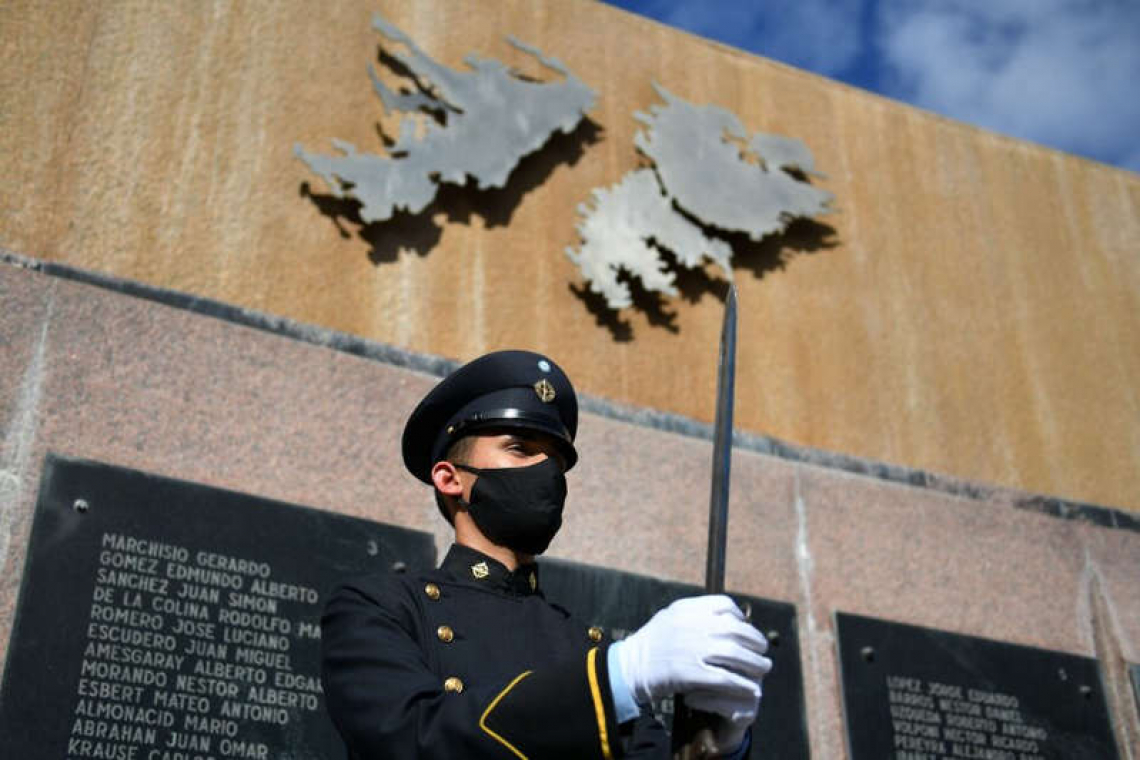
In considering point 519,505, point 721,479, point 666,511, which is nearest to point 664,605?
point 666,511

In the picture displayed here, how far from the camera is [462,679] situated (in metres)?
2.35

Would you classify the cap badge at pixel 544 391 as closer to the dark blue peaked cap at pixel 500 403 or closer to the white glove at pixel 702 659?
the dark blue peaked cap at pixel 500 403

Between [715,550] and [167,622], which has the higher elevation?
[167,622]

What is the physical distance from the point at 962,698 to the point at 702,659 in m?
3.52

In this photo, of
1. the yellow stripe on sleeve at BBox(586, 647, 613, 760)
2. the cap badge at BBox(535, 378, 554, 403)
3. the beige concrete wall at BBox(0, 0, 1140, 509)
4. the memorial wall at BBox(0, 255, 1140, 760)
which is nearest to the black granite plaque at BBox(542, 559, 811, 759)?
the memorial wall at BBox(0, 255, 1140, 760)

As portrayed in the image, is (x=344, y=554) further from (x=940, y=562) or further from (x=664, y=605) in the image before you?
(x=940, y=562)

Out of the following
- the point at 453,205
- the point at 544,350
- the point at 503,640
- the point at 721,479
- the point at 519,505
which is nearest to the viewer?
the point at 721,479

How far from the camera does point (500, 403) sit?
2848 mm


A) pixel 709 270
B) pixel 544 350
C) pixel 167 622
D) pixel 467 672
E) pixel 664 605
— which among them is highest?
pixel 709 270

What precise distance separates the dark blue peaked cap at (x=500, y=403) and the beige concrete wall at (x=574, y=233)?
84.9 inches

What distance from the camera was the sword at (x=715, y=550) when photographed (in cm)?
201

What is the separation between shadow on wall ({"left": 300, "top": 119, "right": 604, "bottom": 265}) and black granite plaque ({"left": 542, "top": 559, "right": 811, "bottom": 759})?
1.40 metres

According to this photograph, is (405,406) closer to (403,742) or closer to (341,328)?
(341,328)

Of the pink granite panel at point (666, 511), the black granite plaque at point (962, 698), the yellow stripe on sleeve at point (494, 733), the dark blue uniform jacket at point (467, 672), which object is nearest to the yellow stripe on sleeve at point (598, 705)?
the dark blue uniform jacket at point (467, 672)
